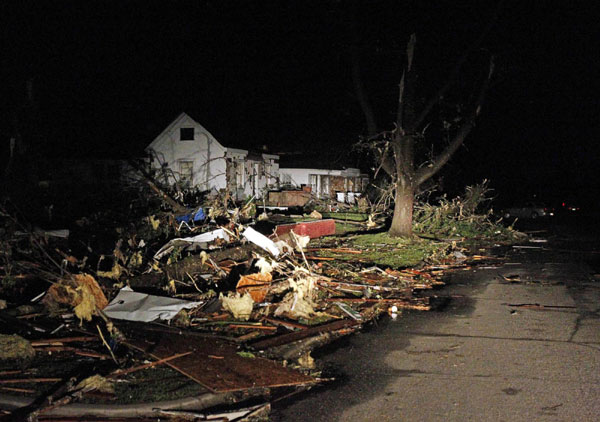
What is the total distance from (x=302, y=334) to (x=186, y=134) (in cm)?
2669

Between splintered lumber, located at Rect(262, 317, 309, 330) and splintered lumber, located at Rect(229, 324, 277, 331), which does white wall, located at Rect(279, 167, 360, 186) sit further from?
splintered lumber, located at Rect(229, 324, 277, 331)

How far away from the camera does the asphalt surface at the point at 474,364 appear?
16.4 ft

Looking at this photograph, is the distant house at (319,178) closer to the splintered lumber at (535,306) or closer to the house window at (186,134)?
the house window at (186,134)

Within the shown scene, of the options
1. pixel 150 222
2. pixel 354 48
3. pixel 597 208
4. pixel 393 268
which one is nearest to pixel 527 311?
pixel 393 268

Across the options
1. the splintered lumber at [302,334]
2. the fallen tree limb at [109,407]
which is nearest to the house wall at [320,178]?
the splintered lumber at [302,334]

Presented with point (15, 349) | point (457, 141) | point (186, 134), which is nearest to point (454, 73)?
point (457, 141)

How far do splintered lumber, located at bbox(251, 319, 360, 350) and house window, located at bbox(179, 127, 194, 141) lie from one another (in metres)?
25.8

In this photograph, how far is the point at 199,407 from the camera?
510 cm

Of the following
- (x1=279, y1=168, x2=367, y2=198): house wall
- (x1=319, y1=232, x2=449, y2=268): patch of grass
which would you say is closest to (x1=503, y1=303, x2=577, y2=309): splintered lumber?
(x1=319, y1=232, x2=449, y2=268): patch of grass

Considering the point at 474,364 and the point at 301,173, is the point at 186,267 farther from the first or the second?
the point at 301,173

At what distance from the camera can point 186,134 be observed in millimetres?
32344

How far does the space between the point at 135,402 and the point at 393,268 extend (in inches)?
347

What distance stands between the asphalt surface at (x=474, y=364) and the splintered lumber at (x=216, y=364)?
0.47 meters

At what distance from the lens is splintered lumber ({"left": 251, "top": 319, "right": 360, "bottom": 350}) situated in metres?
6.89
